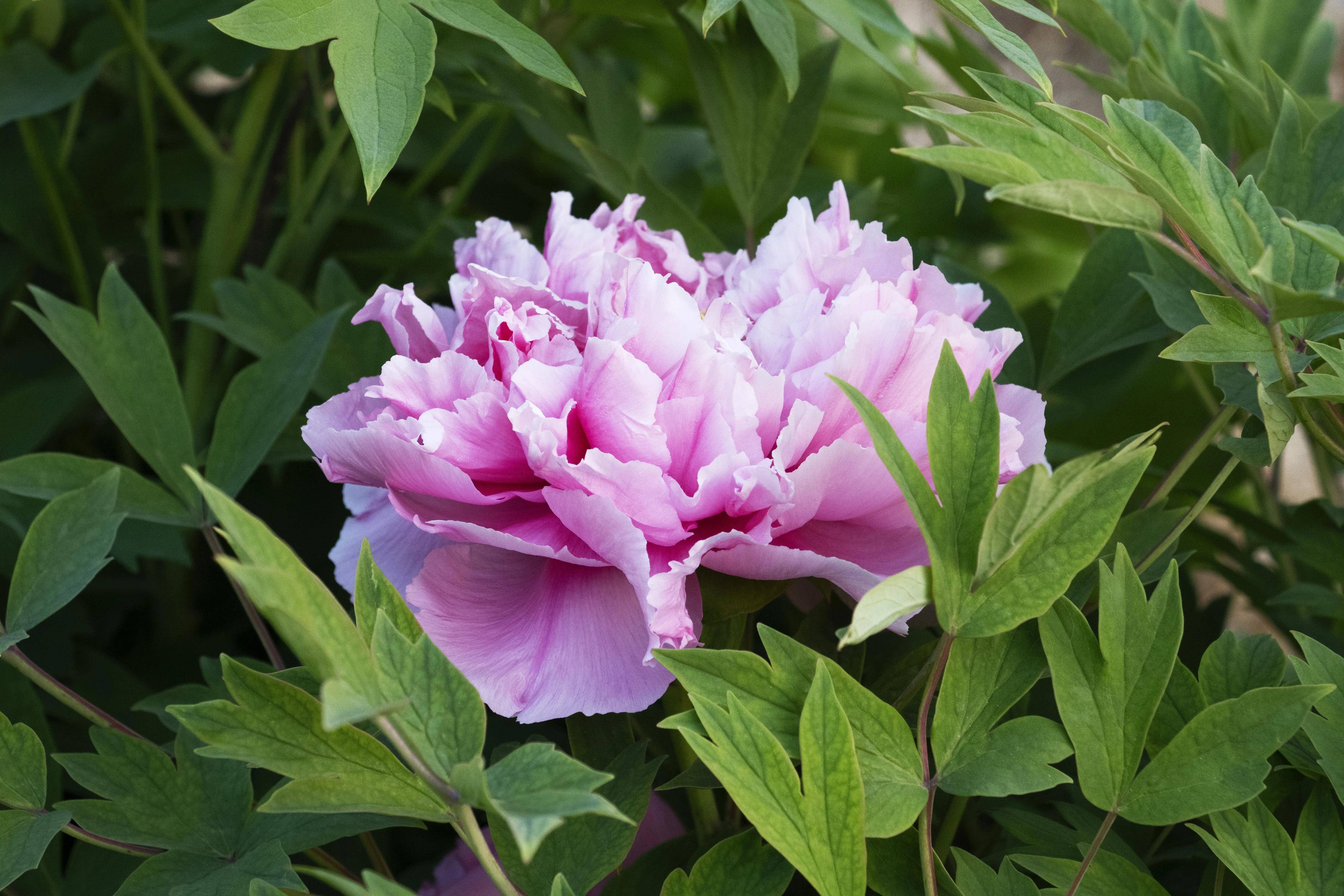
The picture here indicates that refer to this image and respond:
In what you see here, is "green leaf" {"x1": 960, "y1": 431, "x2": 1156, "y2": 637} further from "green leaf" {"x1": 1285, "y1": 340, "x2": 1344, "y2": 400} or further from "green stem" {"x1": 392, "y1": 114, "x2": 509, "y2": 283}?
"green stem" {"x1": 392, "y1": 114, "x2": 509, "y2": 283}

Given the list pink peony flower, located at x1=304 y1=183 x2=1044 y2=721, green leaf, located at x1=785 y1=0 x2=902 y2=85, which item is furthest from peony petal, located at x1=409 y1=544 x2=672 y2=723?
green leaf, located at x1=785 y1=0 x2=902 y2=85

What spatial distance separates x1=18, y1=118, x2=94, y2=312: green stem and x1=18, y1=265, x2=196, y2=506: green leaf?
17 cm

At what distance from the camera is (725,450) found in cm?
27

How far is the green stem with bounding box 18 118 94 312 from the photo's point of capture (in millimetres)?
547

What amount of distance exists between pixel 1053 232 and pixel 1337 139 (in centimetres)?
47

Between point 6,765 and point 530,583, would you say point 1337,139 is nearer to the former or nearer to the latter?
point 530,583

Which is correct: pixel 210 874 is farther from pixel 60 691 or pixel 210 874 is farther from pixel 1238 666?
pixel 1238 666

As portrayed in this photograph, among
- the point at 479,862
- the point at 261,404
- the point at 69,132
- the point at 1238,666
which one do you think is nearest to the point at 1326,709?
the point at 1238,666

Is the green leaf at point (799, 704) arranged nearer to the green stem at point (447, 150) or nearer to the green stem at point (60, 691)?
the green stem at point (60, 691)

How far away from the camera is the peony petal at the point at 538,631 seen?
0.26 meters

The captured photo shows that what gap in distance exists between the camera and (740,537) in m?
0.25

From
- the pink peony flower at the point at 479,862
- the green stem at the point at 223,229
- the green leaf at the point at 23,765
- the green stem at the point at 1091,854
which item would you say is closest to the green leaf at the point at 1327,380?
the green stem at the point at 1091,854

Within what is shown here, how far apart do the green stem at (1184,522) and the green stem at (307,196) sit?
37 cm

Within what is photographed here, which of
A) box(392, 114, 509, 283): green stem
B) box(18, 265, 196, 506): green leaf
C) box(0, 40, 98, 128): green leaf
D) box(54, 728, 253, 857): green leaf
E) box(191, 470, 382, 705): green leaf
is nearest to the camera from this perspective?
box(191, 470, 382, 705): green leaf
